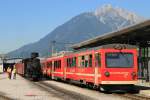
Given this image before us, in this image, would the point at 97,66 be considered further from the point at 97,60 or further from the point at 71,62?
the point at 71,62

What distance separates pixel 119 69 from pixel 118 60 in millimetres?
499

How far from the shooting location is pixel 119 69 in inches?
1035

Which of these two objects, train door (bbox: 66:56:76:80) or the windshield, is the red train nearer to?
the windshield

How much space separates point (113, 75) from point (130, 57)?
140 cm

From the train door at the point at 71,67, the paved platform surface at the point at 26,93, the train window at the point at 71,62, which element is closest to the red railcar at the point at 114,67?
the paved platform surface at the point at 26,93

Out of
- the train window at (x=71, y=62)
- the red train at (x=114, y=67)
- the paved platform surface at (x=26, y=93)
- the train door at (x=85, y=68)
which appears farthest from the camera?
the train window at (x=71, y=62)

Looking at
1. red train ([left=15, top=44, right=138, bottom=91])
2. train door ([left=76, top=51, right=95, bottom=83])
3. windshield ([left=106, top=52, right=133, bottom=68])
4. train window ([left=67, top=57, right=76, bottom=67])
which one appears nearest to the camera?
red train ([left=15, top=44, right=138, bottom=91])

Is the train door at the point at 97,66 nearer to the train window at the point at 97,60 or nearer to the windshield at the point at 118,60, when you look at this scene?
the train window at the point at 97,60

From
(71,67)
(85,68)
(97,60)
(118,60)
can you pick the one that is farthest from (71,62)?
(118,60)

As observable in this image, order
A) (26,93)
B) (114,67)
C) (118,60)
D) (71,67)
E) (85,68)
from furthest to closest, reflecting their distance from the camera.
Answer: (71,67)
(85,68)
(26,93)
(118,60)
(114,67)

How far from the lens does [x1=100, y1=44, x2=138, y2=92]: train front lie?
26156 millimetres

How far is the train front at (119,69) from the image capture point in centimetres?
2616

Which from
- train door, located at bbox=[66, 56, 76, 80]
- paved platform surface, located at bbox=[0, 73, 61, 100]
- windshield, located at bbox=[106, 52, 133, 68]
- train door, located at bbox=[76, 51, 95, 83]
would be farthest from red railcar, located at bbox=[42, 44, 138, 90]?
train door, located at bbox=[66, 56, 76, 80]

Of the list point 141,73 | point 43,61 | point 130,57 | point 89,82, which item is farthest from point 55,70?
point 130,57
